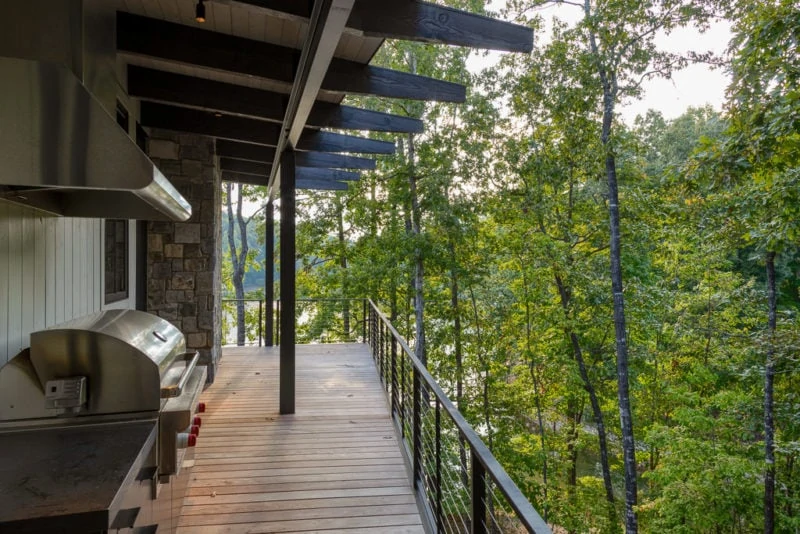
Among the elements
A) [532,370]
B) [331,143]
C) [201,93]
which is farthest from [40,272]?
[532,370]

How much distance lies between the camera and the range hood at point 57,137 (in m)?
1.26

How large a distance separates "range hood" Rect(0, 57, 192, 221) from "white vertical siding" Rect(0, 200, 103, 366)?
815mm

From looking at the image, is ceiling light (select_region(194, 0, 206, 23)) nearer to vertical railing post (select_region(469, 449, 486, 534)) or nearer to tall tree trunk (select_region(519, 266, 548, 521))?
vertical railing post (select_region(469, 449, 486, 534))

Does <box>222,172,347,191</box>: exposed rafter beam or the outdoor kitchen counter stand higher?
<box>222,172,347,191</box>: exposed rafter beam

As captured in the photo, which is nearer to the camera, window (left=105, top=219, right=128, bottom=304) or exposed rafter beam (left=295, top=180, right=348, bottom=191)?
window (left=105, top=219, right=128, bottom=304)

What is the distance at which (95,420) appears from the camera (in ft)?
5.50

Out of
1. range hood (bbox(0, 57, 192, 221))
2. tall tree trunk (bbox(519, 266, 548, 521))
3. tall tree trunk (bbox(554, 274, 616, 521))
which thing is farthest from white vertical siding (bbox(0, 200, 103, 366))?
tall tree trunk (bbox(519, 266, 548, 521))

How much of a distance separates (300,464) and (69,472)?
250 cm

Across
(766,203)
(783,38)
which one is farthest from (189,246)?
(766,203)

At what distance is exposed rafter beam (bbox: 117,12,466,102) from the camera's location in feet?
9.23

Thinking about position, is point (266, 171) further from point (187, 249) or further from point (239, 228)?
point (239, 228)

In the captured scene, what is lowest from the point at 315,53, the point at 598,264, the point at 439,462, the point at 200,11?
the point at 439,462

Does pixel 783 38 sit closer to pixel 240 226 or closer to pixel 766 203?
pixel 766 203

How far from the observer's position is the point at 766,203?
219 inches
